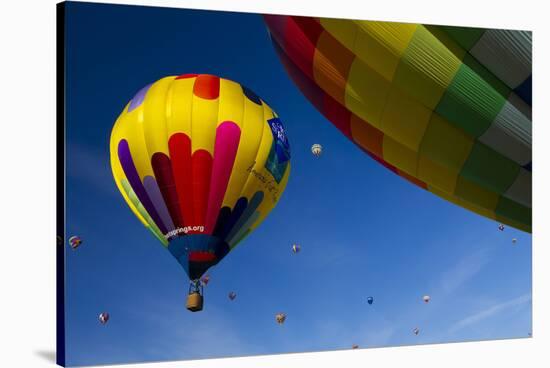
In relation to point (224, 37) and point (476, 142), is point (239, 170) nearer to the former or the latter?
point (224, 37)

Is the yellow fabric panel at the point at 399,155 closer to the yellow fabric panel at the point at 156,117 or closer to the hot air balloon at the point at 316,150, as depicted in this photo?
the hot air balloon at the point at 316,150

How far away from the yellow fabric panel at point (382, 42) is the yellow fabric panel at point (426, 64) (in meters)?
0.05

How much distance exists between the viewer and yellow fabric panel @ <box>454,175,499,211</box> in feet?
28.0

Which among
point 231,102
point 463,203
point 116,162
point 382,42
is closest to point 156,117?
point 116,162

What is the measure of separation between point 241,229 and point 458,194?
71.9 inches

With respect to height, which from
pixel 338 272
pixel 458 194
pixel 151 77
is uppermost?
pixel 151 77

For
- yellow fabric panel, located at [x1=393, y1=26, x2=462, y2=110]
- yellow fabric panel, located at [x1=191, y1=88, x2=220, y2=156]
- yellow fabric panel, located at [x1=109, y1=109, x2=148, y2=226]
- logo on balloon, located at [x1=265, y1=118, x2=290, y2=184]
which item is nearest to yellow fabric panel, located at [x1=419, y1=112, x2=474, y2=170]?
yellow fabric panel, located at [x1=393, y1=26, x2=462, y2=110]

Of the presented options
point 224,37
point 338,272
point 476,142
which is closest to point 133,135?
point 224,37

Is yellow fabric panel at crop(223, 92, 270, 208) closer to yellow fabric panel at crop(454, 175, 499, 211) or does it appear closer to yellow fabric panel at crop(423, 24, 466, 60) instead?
yellow fabric panel at crop(423, 24, 466, 60)

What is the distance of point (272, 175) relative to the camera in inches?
313

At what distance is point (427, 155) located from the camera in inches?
328

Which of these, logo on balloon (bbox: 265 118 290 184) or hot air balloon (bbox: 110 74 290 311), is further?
logo on balloon (bbox: 265 118 290 184)

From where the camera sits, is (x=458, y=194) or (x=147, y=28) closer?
(x=147, y=28)

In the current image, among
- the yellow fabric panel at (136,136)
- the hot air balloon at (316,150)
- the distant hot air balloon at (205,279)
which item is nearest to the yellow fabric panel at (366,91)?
the hot air balloon at (316,150)
